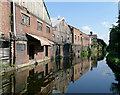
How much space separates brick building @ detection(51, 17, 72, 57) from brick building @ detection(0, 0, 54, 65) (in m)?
4.51

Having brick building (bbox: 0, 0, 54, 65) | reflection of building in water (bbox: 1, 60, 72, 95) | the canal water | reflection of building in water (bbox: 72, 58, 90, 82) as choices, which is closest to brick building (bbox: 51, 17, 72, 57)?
brick building (bbox: 0, 0, 54, 65)

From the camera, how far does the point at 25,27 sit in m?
12.8

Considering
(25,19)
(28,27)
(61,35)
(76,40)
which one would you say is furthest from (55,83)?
(76,40)

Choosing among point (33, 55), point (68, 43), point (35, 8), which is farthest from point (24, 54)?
point (68, 43)

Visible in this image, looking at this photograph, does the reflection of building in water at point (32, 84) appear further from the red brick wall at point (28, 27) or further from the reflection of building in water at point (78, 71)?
the red brick wall at point (28, 27)

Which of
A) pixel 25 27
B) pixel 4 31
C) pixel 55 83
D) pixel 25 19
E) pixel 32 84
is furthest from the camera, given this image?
pixel 25 19

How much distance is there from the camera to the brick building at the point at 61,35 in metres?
23.0

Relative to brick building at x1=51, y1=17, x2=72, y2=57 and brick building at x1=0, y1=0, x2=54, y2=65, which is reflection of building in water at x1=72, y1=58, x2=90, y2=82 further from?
brick building at x1=51, y1=17, x2=72, y2=57

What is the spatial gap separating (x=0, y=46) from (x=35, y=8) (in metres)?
8.75

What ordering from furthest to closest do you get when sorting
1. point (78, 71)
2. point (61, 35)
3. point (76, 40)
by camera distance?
point (76, 40) → point (61, 35) → point (78, 71)

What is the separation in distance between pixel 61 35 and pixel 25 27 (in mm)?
12886

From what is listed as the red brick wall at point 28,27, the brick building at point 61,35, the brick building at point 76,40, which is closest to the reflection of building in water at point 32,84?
the red brick wall at point 28,27

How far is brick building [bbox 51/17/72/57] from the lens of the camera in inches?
907

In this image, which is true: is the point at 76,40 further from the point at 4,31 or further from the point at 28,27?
the point at 4,31
